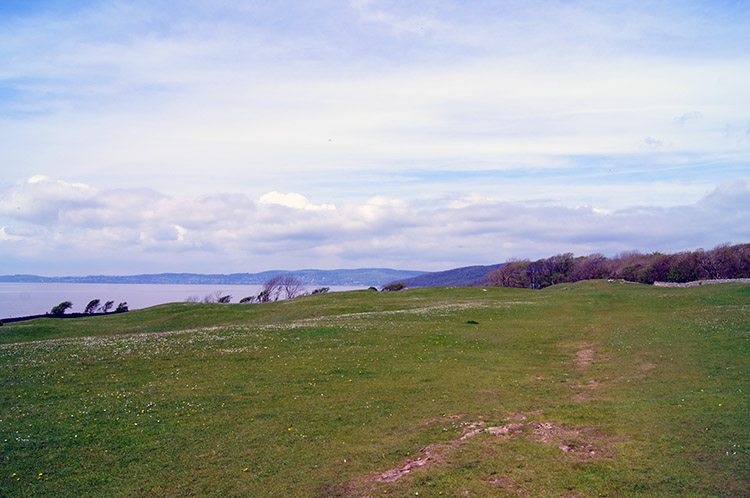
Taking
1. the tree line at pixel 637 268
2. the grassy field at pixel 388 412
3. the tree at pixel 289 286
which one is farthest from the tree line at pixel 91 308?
the tree line at pixel 637 268

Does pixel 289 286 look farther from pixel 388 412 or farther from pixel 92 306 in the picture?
pixel 388 412

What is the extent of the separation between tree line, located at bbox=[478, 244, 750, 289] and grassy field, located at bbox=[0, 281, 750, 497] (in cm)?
5989

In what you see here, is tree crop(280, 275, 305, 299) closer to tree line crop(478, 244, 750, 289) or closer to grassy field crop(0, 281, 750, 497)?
tree line crop(478, 244, 750, 289)

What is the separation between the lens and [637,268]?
103m

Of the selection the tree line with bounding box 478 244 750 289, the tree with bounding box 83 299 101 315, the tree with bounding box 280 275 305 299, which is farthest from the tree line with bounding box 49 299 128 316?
the tree line with bounding box 478 244 750 289

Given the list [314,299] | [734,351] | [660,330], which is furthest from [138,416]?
[314,299]

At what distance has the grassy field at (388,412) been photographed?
38.4ft

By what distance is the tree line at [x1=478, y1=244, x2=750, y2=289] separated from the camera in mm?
82938

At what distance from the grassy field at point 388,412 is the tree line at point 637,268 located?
59886mm

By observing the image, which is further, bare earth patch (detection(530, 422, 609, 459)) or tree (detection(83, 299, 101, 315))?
tree (detection(83, 299, 101, 315))

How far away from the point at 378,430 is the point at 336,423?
5.48 ft

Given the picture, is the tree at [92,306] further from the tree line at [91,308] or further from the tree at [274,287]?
the tree at [274,287]

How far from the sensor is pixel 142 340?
105 ft

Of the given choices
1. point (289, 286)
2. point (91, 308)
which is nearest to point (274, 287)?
point (289, 286)
